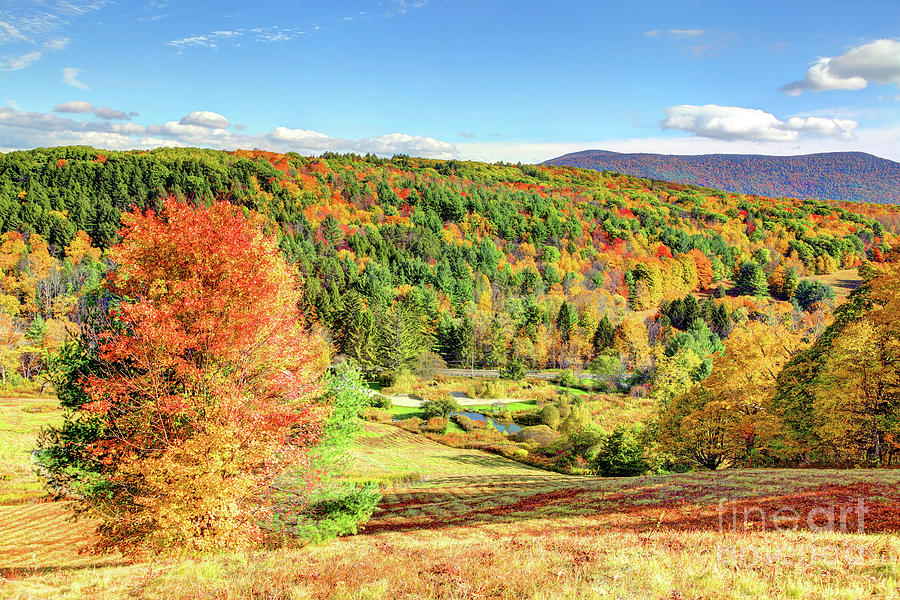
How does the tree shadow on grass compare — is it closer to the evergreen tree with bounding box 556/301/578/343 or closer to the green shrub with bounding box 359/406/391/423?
the green shrub with bounding box 359/406/391/423

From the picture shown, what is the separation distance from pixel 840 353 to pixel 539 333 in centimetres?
7914

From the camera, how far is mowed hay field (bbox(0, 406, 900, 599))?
7391mm

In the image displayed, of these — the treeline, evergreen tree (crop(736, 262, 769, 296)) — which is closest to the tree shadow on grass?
the treeline

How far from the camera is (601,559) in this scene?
885 centimetres

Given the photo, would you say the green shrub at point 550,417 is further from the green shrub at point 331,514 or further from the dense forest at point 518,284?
the green shrub at point 331,514

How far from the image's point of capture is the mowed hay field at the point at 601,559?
24.2 feet

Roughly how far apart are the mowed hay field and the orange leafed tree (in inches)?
53.7

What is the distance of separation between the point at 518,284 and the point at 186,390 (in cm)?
13580

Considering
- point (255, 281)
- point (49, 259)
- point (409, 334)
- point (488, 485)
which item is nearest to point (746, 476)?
point (488, 485)

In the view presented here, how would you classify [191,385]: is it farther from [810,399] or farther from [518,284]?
[518,284]

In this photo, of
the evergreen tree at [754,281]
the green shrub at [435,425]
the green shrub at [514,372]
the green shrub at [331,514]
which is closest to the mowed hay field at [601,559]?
the green shrub at [331,514]

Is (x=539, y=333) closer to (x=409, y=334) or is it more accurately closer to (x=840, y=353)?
(x=409, y=334)

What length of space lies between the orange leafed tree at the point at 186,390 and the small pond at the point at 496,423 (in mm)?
52727

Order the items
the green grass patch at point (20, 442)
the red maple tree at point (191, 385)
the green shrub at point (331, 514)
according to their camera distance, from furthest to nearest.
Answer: the green grass patch at point (20, 442)
the green shrub at point (331, 514)
the red maple tree at point (191, 385)
